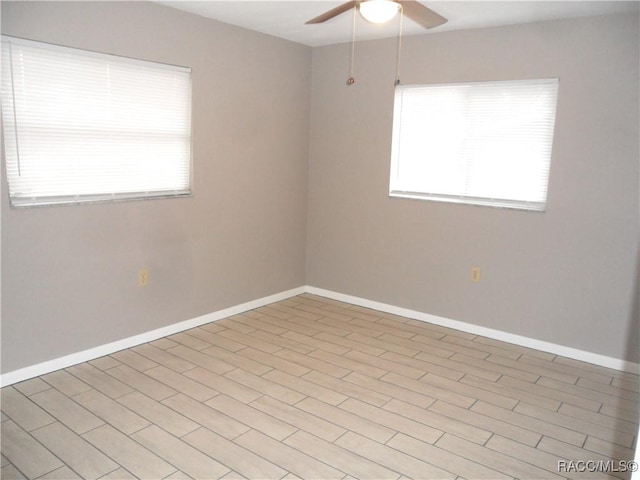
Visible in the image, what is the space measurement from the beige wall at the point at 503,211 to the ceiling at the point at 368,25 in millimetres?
133

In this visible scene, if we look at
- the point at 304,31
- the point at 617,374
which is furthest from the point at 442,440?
the point at 304,31

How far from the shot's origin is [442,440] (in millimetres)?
2430

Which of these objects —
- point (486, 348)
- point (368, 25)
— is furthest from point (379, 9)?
point (486, 348)

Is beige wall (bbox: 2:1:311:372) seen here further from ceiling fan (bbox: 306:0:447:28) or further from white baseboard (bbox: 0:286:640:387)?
ceiling fan (bbox: 306:0:447:28)

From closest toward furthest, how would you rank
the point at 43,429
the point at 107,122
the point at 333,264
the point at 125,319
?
the point at 43,429, the point at 107,122, the point at 125,319, the point at 333,264

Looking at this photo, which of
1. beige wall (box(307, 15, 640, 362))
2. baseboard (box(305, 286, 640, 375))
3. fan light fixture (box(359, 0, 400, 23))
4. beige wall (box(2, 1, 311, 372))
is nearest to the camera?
fan light fixture (box(359, 0, 400, 23))

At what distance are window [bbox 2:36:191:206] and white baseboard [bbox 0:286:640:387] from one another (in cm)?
97

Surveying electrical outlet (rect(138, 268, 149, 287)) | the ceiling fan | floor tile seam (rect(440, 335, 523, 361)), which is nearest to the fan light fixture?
the ceiling fan

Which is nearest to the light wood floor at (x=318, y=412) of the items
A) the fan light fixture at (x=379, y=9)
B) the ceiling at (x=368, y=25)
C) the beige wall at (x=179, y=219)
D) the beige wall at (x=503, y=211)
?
the beige wall at (x=179, y=219)

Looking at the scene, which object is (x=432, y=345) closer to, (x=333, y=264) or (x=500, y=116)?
(x=333, y=264)

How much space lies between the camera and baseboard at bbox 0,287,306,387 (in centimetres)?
285

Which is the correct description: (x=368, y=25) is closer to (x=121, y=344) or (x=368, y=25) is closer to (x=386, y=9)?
(x=386, y=9)

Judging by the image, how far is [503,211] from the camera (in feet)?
12.0

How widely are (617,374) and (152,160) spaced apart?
3442 millimetres
